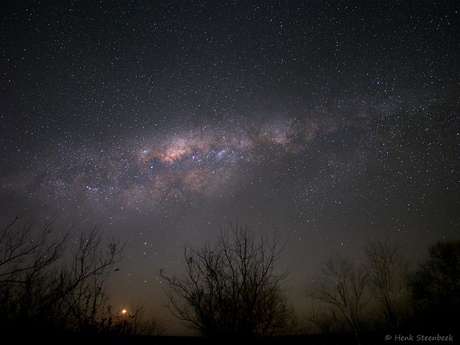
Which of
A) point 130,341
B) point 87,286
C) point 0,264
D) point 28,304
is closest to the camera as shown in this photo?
point 0,264

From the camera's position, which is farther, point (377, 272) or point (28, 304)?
point (377, 272)

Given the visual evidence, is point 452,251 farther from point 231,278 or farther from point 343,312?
point 231,278

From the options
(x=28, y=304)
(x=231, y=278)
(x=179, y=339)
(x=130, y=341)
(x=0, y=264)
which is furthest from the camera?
(x=179, y=339)

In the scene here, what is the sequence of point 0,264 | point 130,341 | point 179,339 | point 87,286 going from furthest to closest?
point 179,339, point 130,341, point 87,286, point 0,264

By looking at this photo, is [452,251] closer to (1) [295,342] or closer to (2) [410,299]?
(2) [410,299]

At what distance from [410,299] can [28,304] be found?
25309 millimetres

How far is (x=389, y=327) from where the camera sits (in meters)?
13.0

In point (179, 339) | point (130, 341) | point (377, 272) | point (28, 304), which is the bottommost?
point (179, 339)

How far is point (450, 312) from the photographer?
13.9m

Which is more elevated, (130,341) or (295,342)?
(130,341)

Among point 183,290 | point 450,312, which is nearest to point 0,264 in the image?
point 183,290

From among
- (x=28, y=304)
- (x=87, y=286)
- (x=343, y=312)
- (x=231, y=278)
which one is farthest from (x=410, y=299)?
(x=28, y=304)

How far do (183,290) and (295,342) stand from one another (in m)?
15.6

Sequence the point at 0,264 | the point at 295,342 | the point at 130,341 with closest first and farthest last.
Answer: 1. the point at 0,264
2. the point at 130,341
3. the point at 295,342
